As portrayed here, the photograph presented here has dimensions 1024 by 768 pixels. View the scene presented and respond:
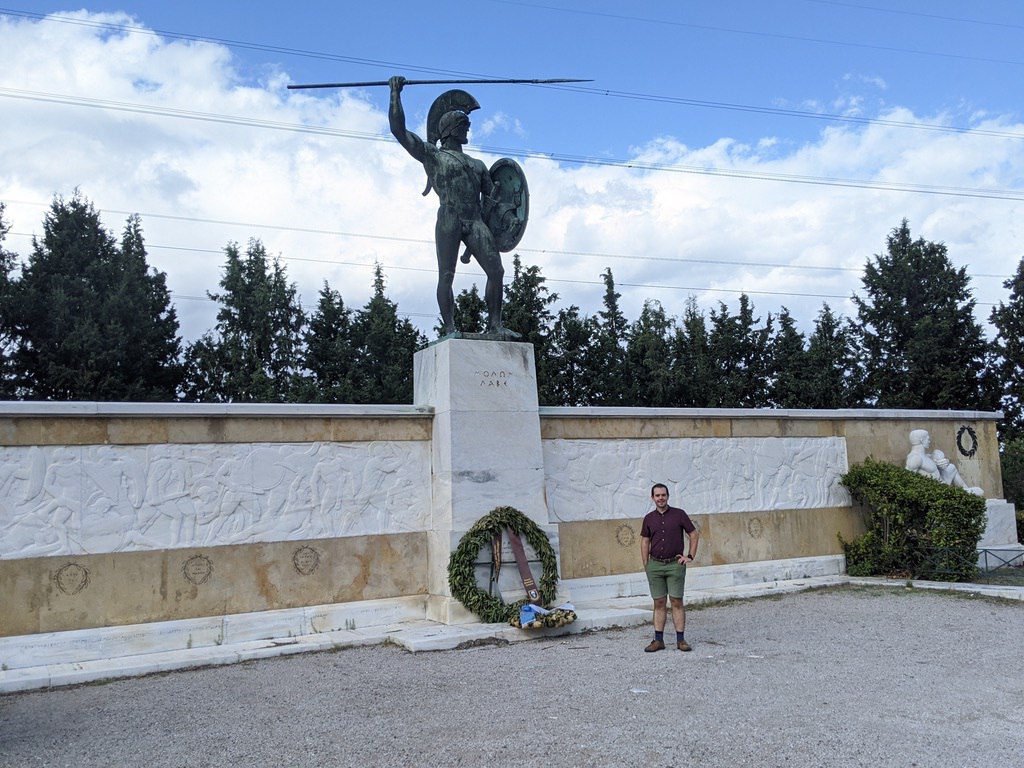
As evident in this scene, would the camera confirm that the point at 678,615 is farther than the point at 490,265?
No

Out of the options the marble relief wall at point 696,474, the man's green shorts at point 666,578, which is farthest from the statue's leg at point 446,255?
the man's green shorts at point 666,578

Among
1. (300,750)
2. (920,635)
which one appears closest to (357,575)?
(300,750)

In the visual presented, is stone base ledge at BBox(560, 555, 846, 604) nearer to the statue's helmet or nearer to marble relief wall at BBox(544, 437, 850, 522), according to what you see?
marble relief wall at BBox(544, 437, 850, 522)

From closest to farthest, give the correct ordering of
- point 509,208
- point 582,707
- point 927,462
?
point 582,707, point 509,208, point 927,462

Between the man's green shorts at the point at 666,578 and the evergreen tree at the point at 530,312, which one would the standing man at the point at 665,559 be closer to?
the man's green shorts at the point at 666,578

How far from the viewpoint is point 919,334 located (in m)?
29.9

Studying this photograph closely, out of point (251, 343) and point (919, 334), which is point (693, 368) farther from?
point (251, 343)

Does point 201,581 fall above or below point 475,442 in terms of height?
below

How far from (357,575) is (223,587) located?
1.41 metres

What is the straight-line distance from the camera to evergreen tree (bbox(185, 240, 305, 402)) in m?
27.5

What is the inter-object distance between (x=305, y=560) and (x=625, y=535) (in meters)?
4.08

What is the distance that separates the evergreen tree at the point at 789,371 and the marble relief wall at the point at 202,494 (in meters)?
22.2

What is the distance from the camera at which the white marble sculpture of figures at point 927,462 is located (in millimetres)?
13398

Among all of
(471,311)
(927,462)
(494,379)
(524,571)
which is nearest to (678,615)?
(524,571)
